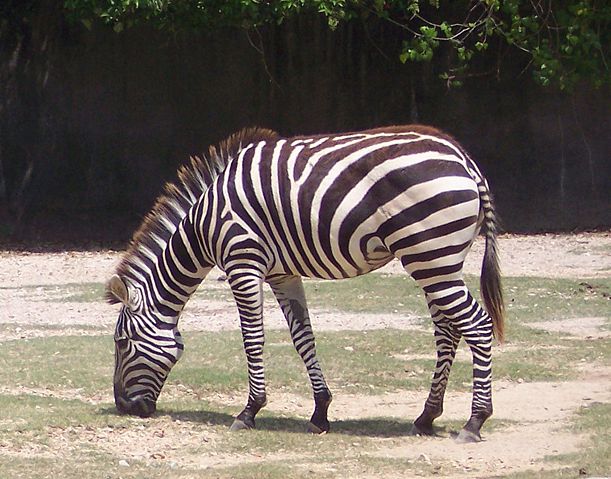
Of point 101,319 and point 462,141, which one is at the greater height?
point 462,141

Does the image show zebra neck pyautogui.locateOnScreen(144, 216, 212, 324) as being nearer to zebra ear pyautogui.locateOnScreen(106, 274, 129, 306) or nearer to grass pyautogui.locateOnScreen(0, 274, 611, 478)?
zebra ear pyautogui.locateOnScreen(106, 274, 129, 306)

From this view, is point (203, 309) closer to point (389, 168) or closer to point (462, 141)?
point (389, 168)

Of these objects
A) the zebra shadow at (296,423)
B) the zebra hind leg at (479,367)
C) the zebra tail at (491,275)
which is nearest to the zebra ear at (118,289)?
the zebra shadow at (296,423)

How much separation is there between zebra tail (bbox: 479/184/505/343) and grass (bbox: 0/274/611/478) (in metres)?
0.75

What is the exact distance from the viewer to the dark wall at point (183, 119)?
18500mm

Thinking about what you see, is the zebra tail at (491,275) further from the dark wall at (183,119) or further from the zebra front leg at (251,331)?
the dark wall at (183,119)

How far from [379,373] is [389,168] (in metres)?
2.63

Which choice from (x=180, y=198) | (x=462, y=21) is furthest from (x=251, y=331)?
(x=462, y=21)

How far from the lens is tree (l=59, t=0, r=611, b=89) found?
637 inches

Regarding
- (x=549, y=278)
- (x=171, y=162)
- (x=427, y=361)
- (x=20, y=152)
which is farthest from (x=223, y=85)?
(x=427, y=361)

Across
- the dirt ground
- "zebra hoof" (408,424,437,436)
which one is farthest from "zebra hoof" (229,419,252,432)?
"zebra hoof" (408,424,437,436)

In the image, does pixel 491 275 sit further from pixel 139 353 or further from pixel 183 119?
pixel 183 119

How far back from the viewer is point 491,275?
24.4 feet

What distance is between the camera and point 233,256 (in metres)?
7.41
